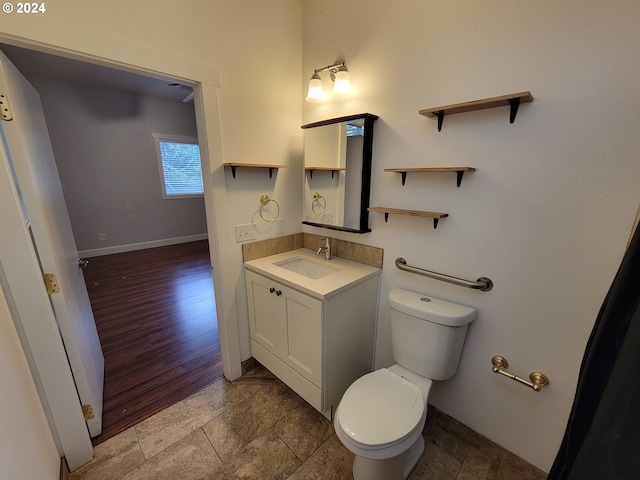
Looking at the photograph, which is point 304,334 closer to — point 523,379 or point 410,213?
point 410,213

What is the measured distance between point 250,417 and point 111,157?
16.0 ft

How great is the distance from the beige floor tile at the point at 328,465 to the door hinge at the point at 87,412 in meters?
1.15

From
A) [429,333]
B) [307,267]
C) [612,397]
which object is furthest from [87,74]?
[612,397]

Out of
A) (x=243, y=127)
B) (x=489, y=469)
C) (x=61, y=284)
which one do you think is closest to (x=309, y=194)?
(x=243, y=127)

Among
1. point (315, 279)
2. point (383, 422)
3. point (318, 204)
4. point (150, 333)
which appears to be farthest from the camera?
point (150, 333)

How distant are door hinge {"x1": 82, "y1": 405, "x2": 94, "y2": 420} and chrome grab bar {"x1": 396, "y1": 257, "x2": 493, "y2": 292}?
1923 millimetres

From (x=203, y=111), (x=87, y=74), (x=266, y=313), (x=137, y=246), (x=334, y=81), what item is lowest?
(x=137, y=246)

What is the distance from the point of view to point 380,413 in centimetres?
117

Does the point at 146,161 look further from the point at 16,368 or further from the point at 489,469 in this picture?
the point at 489,469

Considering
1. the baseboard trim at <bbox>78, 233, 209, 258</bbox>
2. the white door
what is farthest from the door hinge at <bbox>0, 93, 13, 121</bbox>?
the baseboard trim at <bbox>78, 233, 209, 258</bbox>

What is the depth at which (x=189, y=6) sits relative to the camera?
1.36 m

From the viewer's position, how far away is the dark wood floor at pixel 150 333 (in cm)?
178

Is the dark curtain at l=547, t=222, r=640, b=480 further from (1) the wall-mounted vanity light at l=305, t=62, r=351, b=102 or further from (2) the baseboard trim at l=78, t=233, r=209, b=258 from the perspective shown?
(2) the baseboard trim at l=78, t=233, r=209, b=258

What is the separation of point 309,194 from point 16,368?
175 centimetres
